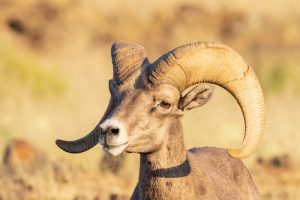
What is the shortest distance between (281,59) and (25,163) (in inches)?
724

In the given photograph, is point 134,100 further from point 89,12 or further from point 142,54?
point 89,12

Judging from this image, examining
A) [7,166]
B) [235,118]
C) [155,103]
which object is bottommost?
[235,118]

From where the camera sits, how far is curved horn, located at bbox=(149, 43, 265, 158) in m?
11.2

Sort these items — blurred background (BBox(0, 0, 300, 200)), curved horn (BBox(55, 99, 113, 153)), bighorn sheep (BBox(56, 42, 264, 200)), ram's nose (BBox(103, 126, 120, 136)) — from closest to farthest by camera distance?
ram's nose (BBox(103, 126, 120, 136)), bighorn sheep (BBox(56, 42, 264, 200)), curved horn (BBox(55, 99, 113, 153)), blurred background (BBox(0, 0, 300, 200))

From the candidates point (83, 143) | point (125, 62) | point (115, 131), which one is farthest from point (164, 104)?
point (83, 143)

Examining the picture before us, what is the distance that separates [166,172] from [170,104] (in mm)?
654

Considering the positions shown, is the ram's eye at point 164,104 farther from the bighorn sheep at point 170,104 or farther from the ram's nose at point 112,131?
the ram's nose at point 112,131

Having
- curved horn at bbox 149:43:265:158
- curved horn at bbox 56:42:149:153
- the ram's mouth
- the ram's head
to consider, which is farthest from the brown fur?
the ram's mouth

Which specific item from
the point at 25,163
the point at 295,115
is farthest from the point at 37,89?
the point at 25,163

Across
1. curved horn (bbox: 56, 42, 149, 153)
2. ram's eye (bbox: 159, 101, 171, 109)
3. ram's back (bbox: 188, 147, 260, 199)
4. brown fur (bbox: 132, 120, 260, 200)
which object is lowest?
ram's back (bbox: 188, 147, 260, 199)

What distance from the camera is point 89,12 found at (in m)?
41.4

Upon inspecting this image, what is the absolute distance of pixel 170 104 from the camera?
36.7 ft

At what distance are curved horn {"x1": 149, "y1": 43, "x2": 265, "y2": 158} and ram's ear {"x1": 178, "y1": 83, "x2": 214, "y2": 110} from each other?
0.23 feet

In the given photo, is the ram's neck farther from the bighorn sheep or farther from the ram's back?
the ram's back
